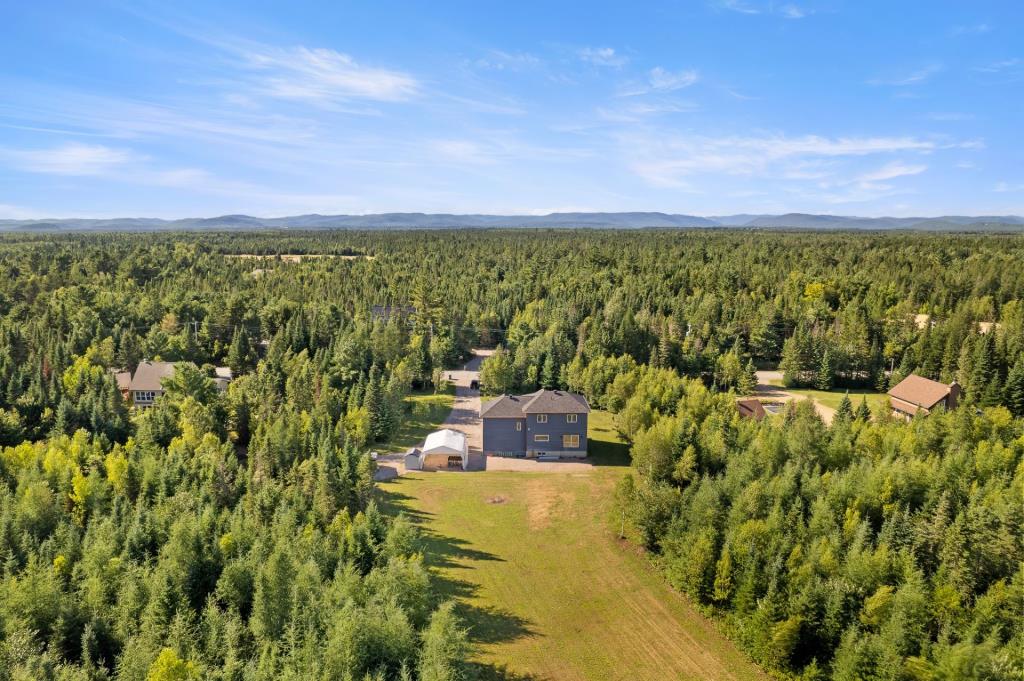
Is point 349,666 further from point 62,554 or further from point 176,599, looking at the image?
point 62,554

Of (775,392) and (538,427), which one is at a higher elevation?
(538,427)

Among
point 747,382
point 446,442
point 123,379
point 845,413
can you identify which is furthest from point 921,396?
point 123,379

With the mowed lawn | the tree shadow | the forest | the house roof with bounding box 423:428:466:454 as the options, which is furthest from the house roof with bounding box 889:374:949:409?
the tree shadow

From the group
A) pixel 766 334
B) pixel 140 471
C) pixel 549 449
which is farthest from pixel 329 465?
pixel 766 334

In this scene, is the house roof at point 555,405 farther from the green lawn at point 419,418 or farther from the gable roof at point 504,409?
the green lawn at point 419,418

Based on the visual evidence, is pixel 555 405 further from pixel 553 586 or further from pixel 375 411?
pixel 553 586

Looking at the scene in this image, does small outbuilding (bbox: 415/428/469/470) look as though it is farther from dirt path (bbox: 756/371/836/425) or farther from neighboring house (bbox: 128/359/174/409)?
dirt path (bbox: 756/371/836/425)

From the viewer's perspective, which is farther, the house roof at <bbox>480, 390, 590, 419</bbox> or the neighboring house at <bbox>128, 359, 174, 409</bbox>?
the neighboring house at <bbox>128, 359, 174, 409</bbox>
